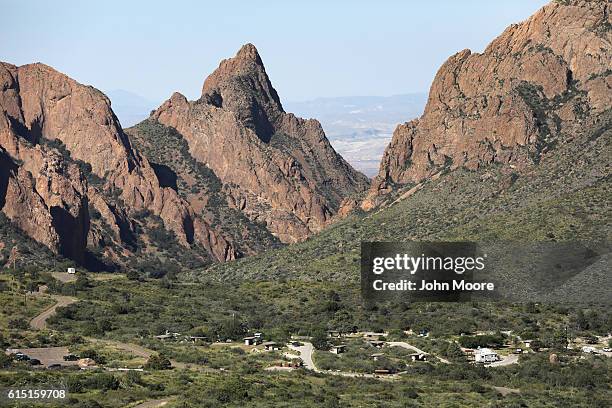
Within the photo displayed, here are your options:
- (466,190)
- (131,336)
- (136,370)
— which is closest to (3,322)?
(131,336)

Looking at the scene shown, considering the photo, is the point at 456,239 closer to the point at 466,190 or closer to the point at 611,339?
the point at 466,190

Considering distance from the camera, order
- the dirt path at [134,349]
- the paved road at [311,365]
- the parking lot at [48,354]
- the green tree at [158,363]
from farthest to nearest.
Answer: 1. the dirt path at [134,349]
2. the paved road at [311,365]
3. the parking lot at [48,354]
4. the green tree at [158,363]

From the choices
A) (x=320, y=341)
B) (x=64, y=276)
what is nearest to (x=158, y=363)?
(x=320, y=341)

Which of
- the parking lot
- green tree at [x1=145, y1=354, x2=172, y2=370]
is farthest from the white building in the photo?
the parking lot

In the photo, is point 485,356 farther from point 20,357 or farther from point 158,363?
point 20,357

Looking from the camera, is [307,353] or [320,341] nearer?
[307,353]

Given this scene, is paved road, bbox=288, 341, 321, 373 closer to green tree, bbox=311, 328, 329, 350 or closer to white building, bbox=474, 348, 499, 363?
green tree, bbox=311, 328, 329, 350

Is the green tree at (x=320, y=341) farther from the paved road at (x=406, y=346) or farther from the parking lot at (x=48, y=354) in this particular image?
the parking lot at (x=48, y=354)

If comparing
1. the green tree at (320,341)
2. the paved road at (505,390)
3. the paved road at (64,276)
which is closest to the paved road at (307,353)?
the green tree at (320,341)
